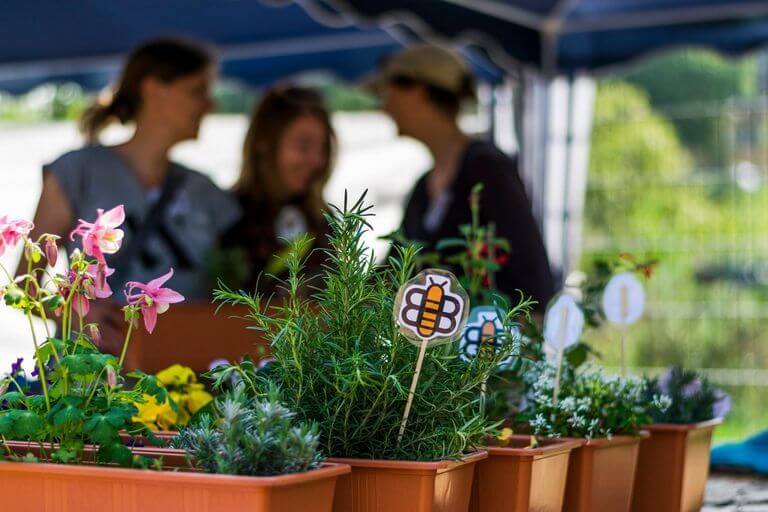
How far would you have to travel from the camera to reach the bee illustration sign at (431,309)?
166 centimetres

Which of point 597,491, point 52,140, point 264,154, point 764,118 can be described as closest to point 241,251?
point 264,154

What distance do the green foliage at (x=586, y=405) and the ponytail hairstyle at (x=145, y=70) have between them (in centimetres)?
202

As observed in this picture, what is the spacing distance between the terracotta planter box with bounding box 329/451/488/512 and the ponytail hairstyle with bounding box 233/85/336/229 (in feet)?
8.87

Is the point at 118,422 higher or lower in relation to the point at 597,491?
higher

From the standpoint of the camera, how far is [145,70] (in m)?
3.99

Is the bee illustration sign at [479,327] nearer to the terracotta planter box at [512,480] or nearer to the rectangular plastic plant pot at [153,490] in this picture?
the terracotta planter box at [512,480]

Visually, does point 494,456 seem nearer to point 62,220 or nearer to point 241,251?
point 62,220

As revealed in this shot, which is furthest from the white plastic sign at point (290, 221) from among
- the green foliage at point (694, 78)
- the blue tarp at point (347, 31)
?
the green foliage at point (694, 78)

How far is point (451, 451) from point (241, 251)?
2.41 meters

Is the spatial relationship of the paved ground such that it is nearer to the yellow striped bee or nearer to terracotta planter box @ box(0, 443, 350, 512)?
the yellow striped bee

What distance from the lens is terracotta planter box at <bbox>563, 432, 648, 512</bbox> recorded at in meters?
2.17

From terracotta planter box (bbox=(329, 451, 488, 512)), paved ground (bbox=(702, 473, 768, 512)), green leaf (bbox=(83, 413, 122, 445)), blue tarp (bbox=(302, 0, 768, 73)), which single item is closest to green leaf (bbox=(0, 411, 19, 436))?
green leaf (bbox=(83, 413, 122, 445))

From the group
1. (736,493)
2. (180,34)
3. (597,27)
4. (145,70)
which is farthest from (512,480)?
(180,34)

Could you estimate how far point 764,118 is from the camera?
698cm
